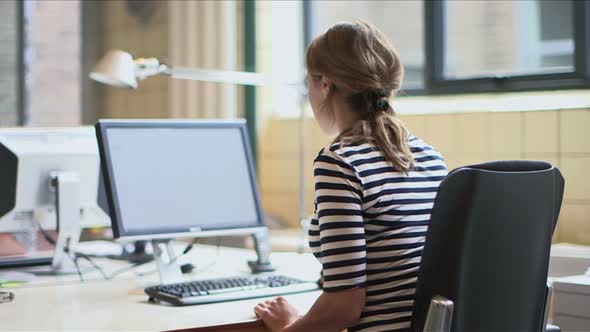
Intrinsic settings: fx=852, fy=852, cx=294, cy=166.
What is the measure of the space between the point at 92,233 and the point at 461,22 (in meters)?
1.73

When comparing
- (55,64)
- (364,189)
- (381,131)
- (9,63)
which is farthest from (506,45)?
(9,63)

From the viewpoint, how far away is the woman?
5.13 ft

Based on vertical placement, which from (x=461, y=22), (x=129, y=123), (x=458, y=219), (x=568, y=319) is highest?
(x=461, y=22)

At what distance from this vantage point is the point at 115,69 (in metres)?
2.39

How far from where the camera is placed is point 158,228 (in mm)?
2211

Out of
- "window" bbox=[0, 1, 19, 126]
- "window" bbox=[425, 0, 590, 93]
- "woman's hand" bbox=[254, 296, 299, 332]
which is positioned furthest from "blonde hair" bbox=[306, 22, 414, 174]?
"window" bbox=[0, 1, 19, 126]

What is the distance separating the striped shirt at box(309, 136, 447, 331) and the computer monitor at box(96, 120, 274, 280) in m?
0.67

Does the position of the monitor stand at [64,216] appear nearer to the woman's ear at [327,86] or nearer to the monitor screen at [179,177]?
the monitor screen at [179,177]

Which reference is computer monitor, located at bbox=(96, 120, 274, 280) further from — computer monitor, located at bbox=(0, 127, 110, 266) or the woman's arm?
the woman's arm

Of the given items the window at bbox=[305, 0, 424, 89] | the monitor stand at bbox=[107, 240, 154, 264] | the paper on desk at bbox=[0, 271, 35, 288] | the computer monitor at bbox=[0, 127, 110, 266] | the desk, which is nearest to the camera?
the desk

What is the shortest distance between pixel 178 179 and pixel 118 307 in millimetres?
441

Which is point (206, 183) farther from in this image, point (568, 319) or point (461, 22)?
point (461, 22)

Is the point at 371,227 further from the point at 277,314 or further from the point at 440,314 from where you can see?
the point at 277,314

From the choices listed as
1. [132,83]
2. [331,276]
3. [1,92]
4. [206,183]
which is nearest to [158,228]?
[206,183]
